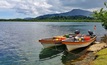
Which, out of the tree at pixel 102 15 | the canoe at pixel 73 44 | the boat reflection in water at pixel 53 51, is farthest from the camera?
the tree at pixel 102 15

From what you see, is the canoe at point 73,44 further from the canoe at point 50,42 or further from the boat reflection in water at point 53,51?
the canoe at point 50,42

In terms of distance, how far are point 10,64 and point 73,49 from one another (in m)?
10.9

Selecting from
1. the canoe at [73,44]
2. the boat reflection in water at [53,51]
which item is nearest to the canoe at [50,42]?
the boat reflection in water at [53,51]

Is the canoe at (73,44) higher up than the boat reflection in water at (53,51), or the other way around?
the canoe at (73,44)

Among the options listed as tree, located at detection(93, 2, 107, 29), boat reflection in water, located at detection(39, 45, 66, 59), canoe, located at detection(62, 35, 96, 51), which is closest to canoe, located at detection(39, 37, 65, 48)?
boat reflection in water, located at detection(39, 45, 66, 59)

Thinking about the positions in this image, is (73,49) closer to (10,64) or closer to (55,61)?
(55,61)

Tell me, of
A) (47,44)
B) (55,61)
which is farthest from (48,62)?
(47,44)

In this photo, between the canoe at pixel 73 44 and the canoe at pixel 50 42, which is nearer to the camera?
the canoe at pixel 73 44

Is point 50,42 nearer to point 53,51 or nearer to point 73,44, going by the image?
point 53,51

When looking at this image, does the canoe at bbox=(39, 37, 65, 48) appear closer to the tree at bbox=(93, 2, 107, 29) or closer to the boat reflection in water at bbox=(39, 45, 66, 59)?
the boat reflection in water at bbox=(39, 45, 66, 59)

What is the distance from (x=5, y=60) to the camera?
88.4 ft

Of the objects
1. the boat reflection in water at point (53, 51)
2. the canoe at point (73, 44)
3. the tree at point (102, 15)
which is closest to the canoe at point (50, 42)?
the boat reflection in water at point (53, 51)

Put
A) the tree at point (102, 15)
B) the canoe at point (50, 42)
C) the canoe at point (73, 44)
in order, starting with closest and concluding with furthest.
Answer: the canoe at point (73, 44) → the canoe at point (50, 42) → the tree at point (102, 15)

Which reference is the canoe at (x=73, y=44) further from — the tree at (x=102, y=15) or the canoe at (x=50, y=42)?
the tree at (x=102, y=15)
